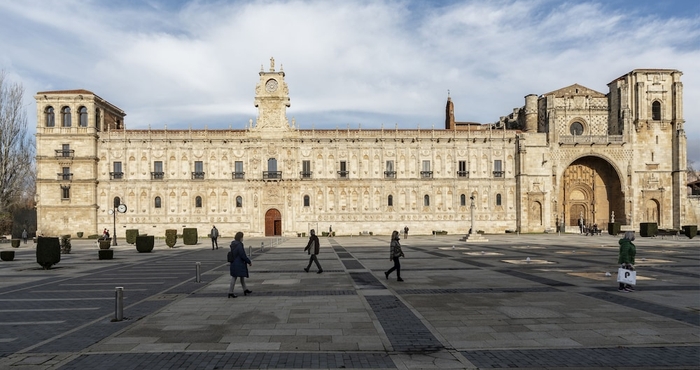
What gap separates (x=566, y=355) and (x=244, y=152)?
169 ft

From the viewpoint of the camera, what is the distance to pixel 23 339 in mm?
9086

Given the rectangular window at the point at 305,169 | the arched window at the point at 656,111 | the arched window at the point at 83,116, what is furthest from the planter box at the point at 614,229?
the arched window at the point at 83,116

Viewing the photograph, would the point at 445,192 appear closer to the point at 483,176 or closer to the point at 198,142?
the point at 483,176

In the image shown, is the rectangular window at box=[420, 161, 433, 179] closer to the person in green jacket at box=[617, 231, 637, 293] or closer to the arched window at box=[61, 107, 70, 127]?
the person in green jacket at box=[617, 231, 637, 293]

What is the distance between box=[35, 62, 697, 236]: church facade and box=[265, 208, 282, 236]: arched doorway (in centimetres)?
13

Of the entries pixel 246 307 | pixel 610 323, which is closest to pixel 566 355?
pixel 610 323

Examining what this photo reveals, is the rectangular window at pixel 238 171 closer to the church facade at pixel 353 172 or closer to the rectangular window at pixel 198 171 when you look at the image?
the church facade at pixel 353 172

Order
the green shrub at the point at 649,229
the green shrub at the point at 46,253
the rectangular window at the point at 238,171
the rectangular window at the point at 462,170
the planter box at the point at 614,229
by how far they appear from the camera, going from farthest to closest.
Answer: the rectangular window at the point at 462,170 → the rectangular window at the point at 238,171 → the planter box at the point at 614,229 → the green shrub at the point at 649,229 → the green shrub at the point at 46,253

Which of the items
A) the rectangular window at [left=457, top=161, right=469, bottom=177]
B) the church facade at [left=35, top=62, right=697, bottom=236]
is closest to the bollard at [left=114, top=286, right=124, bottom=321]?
the church facade at [left=35, top=62, right=697, bottom=236]

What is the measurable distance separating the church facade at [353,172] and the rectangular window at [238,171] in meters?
0.18

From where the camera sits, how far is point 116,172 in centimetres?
5450

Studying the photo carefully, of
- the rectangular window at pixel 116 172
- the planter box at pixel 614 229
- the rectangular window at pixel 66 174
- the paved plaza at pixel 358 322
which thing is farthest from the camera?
the rectangular window at pixel 116 172

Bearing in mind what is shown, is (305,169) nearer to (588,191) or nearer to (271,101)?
(271,101)

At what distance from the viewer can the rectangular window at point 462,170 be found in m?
57.2
